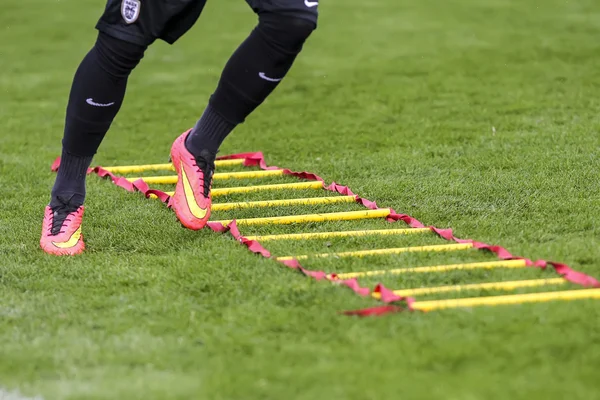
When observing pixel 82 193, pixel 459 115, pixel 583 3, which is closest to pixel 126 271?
pixel 82 193

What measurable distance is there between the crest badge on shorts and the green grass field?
789 mm

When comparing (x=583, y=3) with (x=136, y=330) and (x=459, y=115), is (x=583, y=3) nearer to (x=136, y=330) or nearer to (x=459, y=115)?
(x=459, y=115)

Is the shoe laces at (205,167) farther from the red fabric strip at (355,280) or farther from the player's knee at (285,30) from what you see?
the player's knee at (285,30)

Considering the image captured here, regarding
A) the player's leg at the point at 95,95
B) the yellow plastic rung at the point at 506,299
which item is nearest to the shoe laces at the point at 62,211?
the player's leg at the point at 95,95

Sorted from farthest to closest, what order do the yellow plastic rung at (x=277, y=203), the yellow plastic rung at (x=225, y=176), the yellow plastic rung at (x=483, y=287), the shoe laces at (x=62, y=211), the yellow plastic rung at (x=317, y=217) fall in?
the yellow plastic rung at (x=225, y=176) → the yellow plastic rung at (x=277, y=203) → the yellow plastic rung at (x=317, y=217) → the shoe laces at (x=62, y=211) → the yellow plastic rung at (x=483, y=287)

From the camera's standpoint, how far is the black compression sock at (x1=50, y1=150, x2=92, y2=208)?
3.49 metres

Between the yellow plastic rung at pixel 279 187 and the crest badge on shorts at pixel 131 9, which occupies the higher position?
the crest badge on shorts at pixel 131 9

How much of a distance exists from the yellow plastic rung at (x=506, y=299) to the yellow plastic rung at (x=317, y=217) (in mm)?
1192

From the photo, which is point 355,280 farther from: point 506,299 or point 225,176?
point 225,176

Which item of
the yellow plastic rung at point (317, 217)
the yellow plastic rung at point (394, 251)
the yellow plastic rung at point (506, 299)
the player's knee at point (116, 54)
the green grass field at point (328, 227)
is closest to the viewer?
the green grass field at point (328, 227)

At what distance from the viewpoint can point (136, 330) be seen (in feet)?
8.36

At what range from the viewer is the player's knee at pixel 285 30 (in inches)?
126

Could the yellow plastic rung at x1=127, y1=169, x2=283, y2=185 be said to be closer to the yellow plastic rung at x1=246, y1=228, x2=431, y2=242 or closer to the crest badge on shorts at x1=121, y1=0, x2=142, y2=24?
the yellow plastic rung at x1=246, y1=228, x2=431, y2=242

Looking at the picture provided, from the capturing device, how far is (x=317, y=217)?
148 inches
